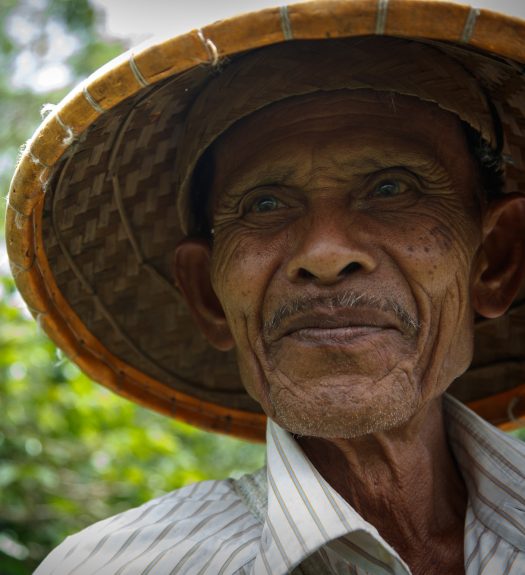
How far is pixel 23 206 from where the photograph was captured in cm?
164

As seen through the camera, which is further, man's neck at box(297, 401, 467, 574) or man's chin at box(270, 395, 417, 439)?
man's neck at box(297, 401, 467, 574)

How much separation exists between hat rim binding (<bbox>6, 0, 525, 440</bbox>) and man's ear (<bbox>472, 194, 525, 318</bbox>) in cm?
47

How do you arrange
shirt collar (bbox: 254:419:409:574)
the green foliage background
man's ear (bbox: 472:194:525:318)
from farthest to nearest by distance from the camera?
1. the green foliage background
2. man's ear (bbox: 472:194:525:318)
3. shirt collar (bbox: 254:419:409:574)

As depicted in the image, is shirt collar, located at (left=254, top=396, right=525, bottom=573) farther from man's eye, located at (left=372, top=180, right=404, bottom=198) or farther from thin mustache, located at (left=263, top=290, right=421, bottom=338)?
man's eye, located at (left=372, top=180, right=404, bottom=198)

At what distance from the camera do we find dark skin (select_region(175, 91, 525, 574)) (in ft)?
5.14

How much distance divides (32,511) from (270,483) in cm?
184

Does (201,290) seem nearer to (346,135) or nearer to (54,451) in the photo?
(346,135)

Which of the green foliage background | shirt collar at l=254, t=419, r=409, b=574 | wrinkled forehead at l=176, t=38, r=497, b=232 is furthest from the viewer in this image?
the green foliage background

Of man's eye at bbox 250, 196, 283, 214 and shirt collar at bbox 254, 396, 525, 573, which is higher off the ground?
man's eye at bbox 250, 196, 283, 214

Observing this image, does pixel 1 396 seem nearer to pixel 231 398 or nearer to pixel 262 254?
pixel 231 398

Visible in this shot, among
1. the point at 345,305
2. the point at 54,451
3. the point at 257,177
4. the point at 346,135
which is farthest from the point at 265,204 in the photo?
the point at 54,451

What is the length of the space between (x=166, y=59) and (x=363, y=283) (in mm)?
554

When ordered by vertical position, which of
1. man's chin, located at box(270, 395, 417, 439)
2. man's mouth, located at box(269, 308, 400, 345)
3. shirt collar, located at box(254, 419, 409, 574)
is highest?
man's mouth, located at box(269, 308, 400, 345)

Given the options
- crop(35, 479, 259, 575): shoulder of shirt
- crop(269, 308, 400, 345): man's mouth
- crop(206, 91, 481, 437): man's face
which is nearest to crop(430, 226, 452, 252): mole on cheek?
crop(206, 91, 481, 437): man's face
